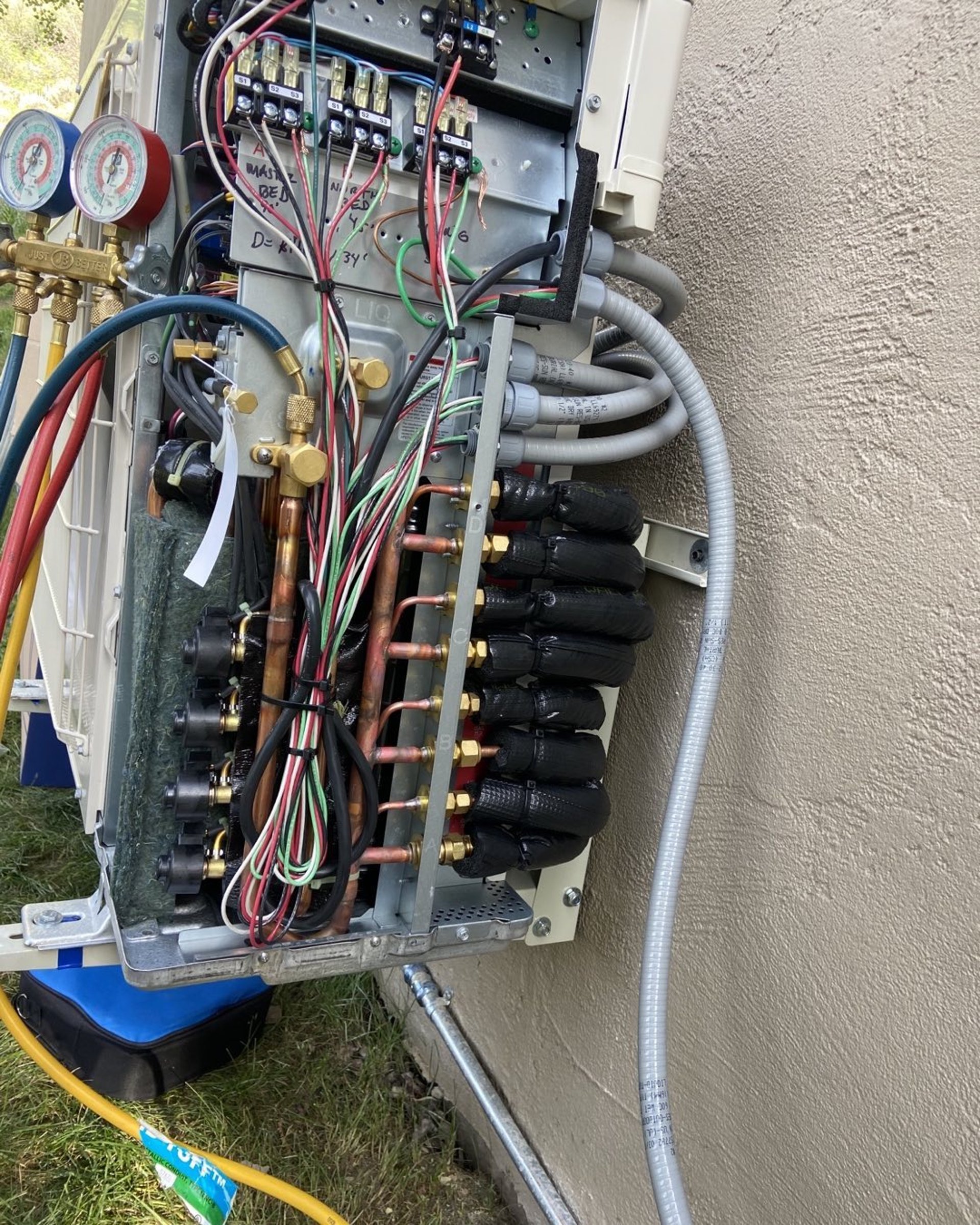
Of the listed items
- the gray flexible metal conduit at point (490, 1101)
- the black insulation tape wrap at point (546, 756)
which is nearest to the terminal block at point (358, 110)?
the black insulation tape wrap at point (546, 756)

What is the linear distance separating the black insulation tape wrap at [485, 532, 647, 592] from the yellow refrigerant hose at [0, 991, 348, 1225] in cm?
77

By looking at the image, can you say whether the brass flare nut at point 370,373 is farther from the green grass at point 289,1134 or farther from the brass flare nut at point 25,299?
the green grass at point 289,1134

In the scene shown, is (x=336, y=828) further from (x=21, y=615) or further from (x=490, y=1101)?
(x=490, y=1101)

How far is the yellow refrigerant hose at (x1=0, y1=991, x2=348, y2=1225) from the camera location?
1.01 m

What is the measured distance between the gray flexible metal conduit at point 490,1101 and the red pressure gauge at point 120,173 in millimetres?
1117

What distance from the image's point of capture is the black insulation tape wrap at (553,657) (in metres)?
0.84

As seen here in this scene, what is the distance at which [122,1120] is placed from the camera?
3.38 ft

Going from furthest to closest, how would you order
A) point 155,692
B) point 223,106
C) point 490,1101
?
1. point 490,1101
2. point 155,692
3. point 223,106

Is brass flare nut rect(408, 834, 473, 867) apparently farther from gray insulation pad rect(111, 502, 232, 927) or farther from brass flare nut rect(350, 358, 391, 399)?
brass flare nut rect(350, 358, 391, 399)

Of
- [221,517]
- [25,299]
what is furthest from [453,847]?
[25,299]

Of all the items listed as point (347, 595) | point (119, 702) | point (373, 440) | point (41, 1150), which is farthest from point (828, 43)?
point (41, 1150)

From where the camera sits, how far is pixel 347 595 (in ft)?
2.57

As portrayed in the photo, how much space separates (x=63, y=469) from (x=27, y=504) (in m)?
0.06

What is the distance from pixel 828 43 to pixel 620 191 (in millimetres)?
232
